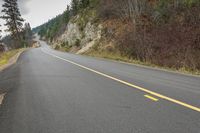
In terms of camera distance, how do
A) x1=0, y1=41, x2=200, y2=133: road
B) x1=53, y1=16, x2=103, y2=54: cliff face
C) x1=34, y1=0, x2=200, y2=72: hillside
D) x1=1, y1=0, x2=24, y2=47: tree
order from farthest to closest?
x1=1, y1=0, x2=24, y2=47: tree
x1=53, y1=16, x2=103, y2=54: cliff face
x1=34, y1=0, x2=200, y2=72: hillside
x1=0, y1=41, x2=200, y2=133: road

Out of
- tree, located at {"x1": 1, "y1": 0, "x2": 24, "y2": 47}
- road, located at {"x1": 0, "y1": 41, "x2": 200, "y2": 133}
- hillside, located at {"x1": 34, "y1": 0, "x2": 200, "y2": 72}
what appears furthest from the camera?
tree, located at {"x1": 1, "y1": 0, "x2": 24, "y2": 47}

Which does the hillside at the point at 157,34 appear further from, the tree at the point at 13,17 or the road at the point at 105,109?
the tree at the point at 13,17

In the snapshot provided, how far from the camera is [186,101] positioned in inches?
240

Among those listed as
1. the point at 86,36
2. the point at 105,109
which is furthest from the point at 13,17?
the point at 105,109

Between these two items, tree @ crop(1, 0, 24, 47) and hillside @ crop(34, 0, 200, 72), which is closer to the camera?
hillside @ crop(34, 0, 200, 72)

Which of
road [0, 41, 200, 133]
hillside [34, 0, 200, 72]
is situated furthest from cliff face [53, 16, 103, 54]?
road [0, 41, 200, 133]

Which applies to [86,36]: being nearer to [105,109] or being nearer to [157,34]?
[157,34]

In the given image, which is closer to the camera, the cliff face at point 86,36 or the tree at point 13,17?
the cliff face at point 86,36

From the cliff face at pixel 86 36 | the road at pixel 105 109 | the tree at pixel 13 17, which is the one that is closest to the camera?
the road at pixel 105 109

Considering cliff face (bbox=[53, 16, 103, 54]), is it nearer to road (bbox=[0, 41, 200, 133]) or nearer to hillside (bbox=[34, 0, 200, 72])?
hillside (bbox=[34, 0, 200, 72])

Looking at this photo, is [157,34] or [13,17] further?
[13,17]

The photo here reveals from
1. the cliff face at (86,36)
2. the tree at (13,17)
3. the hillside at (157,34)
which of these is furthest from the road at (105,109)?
the tree at (13,17)

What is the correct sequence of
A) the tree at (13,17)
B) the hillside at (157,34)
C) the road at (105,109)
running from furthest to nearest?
the tree at (13,17) → the hillside at (157,34) → the road at (105,109)

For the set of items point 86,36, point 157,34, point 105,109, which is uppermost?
point 157,34
